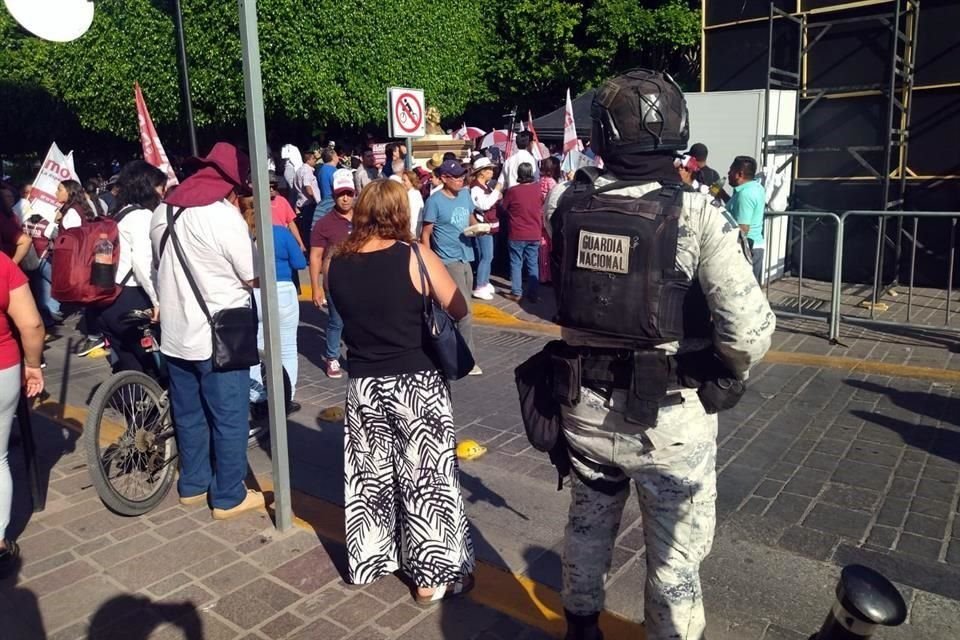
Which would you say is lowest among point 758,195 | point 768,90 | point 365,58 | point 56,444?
point 56,444

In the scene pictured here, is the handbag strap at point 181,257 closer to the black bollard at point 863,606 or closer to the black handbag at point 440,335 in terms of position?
the black handbag at point 440,335

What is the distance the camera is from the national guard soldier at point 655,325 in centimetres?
253

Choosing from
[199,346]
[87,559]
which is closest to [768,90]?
[199,346]

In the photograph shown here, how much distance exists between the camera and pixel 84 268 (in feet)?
17.4

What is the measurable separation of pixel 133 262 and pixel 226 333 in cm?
139

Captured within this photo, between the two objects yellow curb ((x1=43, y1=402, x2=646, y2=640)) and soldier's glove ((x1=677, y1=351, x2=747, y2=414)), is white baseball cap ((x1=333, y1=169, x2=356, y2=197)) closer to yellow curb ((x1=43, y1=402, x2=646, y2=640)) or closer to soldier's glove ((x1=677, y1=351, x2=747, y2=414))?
yellow curb ((x1=43, y1=402, x2=646, y2=640))

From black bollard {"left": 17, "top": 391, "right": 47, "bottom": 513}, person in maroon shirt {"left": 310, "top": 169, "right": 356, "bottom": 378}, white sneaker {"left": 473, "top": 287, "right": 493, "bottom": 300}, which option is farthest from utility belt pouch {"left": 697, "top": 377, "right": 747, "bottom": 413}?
white sneaker {"left": 473, "top": 287, "right": 493, "bottom": 300}

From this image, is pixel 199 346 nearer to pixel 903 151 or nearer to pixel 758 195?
pixel 758 195

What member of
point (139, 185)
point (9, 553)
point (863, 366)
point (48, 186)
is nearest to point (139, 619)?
point (9, 553)

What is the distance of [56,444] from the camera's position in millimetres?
6082

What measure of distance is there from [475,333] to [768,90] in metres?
4.66


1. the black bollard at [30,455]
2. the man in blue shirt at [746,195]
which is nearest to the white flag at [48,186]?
the black bollard at [30,455]

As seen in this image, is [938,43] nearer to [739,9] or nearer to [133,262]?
[739,9]

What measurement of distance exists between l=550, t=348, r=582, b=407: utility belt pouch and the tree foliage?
44.9 ft
